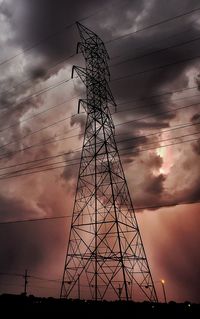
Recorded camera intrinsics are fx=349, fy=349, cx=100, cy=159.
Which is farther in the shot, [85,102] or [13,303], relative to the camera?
[85,102]

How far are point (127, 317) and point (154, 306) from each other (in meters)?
5.40

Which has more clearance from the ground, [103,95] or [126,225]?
[103,95]

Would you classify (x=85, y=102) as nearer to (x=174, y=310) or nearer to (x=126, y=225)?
(x=126, y=225)

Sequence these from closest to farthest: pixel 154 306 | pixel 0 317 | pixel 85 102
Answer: pixel 0 317
pixel 154 306
pixel 85 102

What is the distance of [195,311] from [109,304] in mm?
9473

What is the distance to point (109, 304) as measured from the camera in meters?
25.2

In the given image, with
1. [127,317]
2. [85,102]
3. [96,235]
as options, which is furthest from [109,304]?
[85,102]

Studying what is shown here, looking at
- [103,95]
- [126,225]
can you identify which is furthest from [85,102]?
[126,225]

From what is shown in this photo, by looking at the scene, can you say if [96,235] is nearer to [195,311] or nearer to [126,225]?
[126,225]

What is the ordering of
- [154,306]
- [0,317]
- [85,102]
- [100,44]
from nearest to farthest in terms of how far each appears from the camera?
[0,317], [154,306], [85,102], [100,44]

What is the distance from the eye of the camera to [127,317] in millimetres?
24344

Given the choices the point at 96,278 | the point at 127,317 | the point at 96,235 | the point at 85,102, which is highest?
the point at 85,102

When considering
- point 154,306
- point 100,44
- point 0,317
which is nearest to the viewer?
point 0,317

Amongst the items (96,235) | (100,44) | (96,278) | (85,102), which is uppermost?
(100,44)
